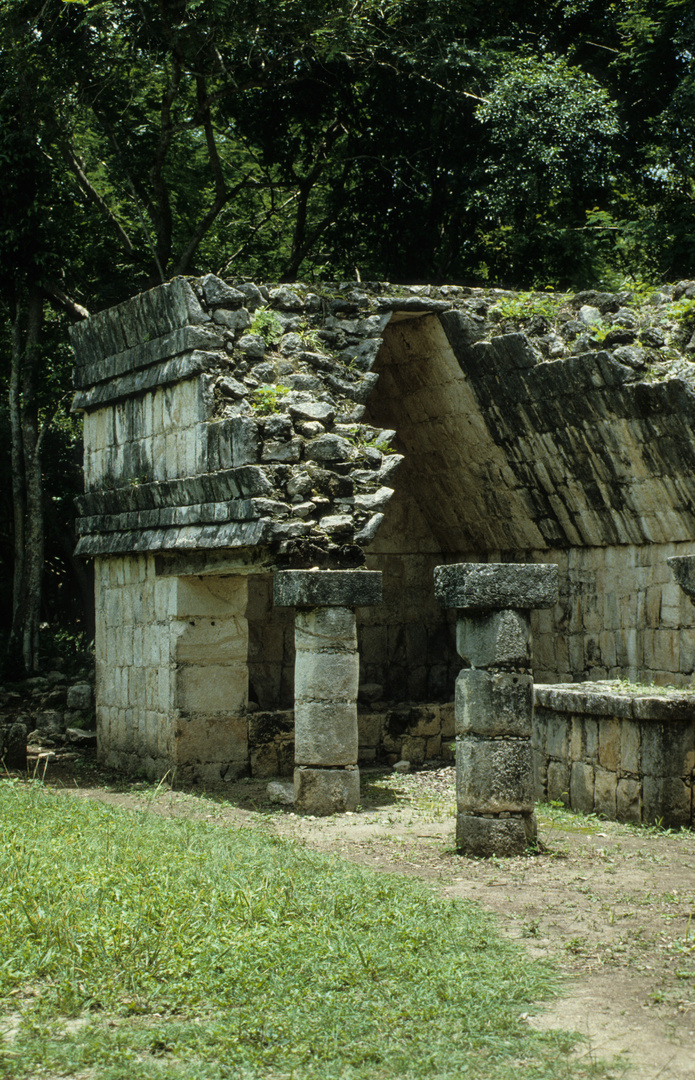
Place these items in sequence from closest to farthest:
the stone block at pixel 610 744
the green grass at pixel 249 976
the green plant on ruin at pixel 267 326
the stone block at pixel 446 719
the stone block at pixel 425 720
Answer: the green grass at pixel 249 976
the stone block at pixel 610 744
the green plant on ruin at pixel 267 326
the stone block at pixel 425 720
the stone block at pixel 446 719

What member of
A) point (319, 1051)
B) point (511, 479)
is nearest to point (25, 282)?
point (511, 479)

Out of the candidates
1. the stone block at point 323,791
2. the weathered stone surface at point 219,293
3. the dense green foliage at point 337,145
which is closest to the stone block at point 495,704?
the stone block at point 323,791

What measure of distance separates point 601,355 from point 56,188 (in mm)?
9658

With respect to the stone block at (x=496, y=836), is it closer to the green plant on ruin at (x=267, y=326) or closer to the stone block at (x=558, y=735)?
the stone block at (x=558, y=735)

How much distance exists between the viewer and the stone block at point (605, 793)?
9.01m

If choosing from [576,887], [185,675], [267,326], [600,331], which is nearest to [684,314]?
[600,331]

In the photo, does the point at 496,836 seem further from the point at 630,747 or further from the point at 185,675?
the point at 185,675

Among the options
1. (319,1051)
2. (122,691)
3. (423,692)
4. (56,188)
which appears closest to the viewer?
(319,1051)

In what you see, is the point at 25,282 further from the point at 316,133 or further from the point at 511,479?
the point at 511,479

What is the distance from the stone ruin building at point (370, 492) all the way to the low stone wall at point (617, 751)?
2 centimetres

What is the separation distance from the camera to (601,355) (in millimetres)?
10938

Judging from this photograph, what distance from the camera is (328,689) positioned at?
966 centimetres

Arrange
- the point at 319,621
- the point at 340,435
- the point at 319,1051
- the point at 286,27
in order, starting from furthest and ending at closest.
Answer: the point at 286,27
the point at 340,435
the point at 319,621
the point at 319,1051

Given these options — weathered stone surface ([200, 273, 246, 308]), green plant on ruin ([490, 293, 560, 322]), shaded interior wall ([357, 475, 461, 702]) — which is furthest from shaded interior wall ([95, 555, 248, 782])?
green plant on ruin ([490, 293, 560, 322])
